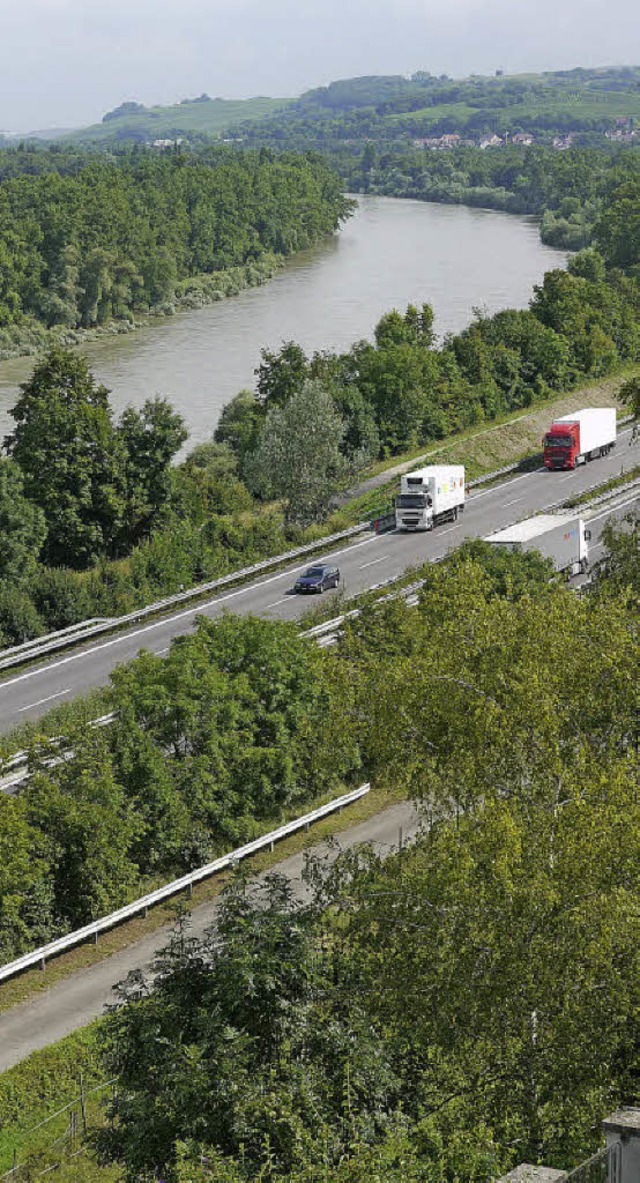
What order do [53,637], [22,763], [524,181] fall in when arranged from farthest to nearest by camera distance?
[524,181], [53,637], [22,763]

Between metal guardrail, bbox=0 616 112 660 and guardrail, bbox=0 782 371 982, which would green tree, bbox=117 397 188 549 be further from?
guardrail, bbox=0 782 371 982

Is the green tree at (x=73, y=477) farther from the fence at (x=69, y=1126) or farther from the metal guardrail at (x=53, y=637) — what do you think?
the fence at (x=69, y=1126)

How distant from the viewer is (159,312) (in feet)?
321

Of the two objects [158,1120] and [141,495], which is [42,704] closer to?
[141,495]

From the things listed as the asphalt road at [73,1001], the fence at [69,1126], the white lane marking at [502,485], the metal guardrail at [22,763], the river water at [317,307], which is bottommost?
the white lane marking at [502,485]

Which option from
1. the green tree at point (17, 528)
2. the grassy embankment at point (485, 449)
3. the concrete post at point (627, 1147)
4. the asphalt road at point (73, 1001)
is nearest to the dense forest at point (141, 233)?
the grassy embankment at point (485, 449)

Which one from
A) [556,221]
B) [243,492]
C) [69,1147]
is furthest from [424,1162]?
[556,221]

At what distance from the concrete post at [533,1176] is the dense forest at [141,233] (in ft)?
260

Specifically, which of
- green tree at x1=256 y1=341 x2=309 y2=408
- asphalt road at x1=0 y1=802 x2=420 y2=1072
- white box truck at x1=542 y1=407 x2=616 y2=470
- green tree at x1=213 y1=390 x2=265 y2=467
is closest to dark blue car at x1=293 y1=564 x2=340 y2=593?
green tree at x1=213 y1=390 x2=265 y2=467

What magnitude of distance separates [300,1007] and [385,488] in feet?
116

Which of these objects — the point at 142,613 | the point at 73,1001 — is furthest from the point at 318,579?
the point at 73,1001

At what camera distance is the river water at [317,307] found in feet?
233

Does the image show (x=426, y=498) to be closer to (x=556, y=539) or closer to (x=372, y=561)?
(x=372, y=561)

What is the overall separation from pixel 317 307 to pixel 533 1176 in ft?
275
